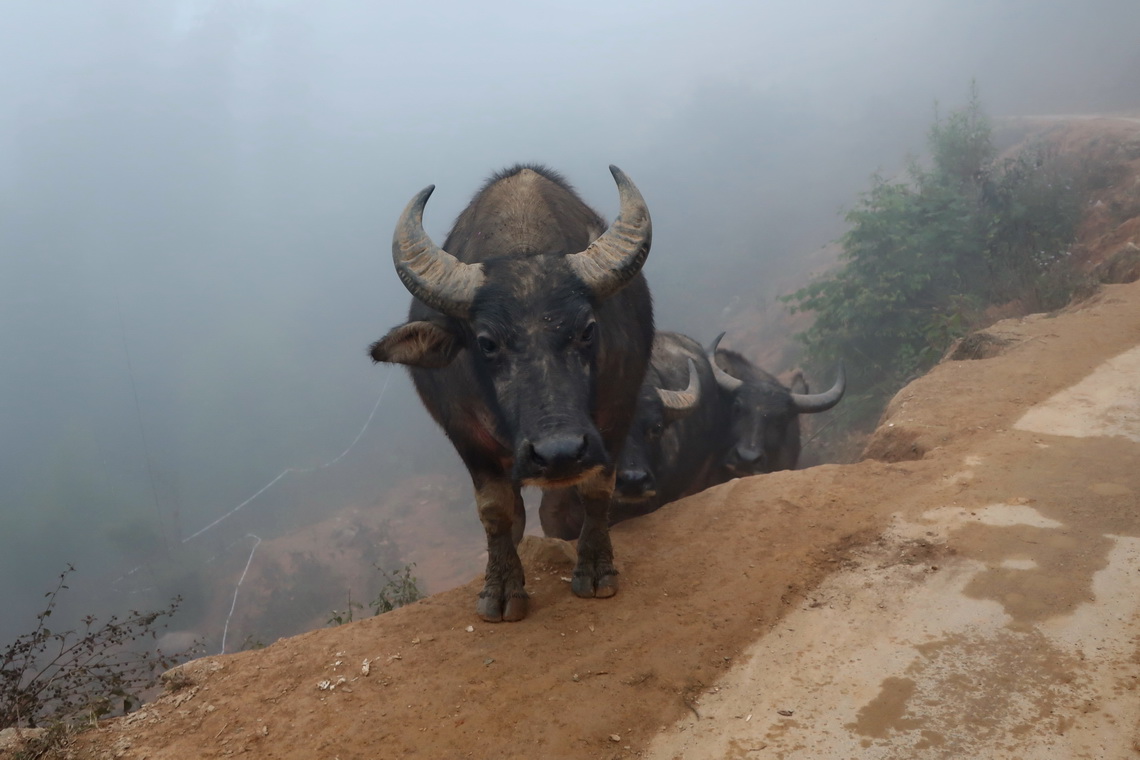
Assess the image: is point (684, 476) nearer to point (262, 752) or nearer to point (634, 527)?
point (634, 527)

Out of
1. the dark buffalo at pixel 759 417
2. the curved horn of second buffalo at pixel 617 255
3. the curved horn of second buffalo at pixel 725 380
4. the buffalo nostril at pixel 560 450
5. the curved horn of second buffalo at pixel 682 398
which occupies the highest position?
the curved horn of second buffalo at pixel 617 255

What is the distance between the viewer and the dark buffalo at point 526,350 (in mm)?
3188

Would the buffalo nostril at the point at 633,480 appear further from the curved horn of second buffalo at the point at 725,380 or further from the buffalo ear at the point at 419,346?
the curved horn of second buffalo at the point at 725,380

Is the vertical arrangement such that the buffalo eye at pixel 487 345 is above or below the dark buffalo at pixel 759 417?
above

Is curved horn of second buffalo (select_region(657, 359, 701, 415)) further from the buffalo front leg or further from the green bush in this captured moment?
the green bush

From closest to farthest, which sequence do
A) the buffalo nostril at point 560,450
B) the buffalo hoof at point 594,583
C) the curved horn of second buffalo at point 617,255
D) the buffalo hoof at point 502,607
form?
1. the buffalo nostril at point 560,450
2. the curved horn of second buffalo at point 617,255
3. the buffalo hoof at point 502,607
4. the buffalo hoof at point 594,583

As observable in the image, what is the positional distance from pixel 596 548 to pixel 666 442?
10.2 feet

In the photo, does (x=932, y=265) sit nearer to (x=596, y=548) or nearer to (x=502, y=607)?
(x=596, y=548)

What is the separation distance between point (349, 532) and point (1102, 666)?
2094 cm

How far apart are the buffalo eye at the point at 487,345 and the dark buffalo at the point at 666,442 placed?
1688 millimetres

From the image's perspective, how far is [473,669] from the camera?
3311 millimetres

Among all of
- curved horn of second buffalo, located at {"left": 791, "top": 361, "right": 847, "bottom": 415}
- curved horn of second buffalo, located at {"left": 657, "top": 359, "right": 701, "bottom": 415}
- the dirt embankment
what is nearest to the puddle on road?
the dirt embankment

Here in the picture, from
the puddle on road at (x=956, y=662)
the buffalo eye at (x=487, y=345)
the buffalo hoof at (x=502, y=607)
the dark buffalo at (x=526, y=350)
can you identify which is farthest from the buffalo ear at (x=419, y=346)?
the puddle on road at (x=956, y=662)

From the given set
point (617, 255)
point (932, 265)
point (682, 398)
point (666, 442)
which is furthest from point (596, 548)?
point (932, 265)
